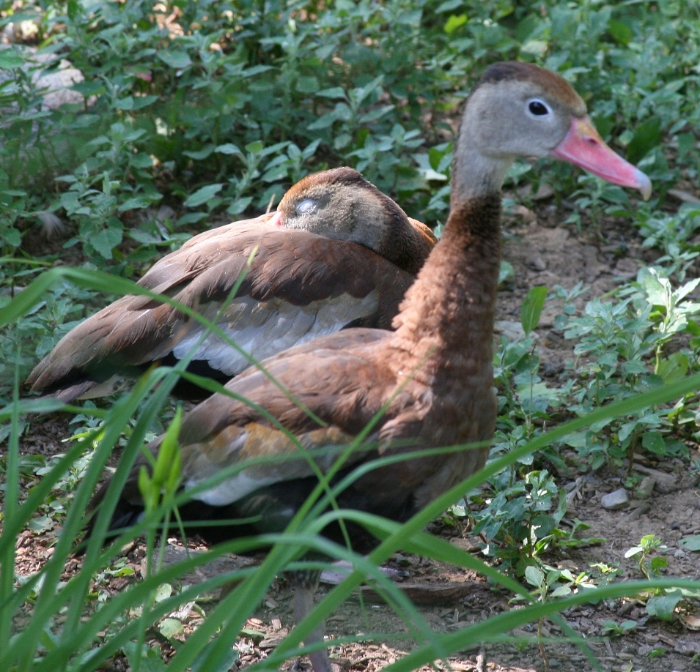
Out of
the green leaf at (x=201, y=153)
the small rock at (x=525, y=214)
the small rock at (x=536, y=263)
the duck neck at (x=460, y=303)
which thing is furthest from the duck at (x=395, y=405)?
the green leaf at (x=201, y=153)

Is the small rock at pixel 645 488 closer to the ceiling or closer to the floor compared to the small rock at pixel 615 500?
closer to the ceiling

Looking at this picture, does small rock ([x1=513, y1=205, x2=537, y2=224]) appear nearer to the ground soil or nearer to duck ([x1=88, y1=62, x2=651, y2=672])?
the ground soil

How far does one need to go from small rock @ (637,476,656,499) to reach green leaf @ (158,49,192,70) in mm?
2901

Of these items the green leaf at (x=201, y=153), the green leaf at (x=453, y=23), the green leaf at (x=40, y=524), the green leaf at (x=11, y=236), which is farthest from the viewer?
the green leaf at (x=453, y=23)

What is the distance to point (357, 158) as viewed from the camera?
470 cm

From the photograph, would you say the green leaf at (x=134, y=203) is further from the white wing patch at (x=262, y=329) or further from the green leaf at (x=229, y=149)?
the white wing patch at (x=262, y=329)

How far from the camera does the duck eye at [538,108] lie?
2.65 metres

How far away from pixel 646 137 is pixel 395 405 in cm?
293

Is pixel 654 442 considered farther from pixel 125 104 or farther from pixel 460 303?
pixel 125 104

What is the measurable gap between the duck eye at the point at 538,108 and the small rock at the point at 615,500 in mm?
1397

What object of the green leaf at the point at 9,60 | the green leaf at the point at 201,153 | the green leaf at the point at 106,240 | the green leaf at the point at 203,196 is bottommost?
the green leaf at the point at 106,240

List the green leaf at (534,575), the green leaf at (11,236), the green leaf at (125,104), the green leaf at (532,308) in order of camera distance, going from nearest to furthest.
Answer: the green leaf at (534,575) < the green leaf at (532,308) < the green leaf at (11,236) < the green leaf at (125,104)

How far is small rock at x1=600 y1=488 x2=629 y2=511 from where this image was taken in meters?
3.26

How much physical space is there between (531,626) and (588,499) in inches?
24.2
